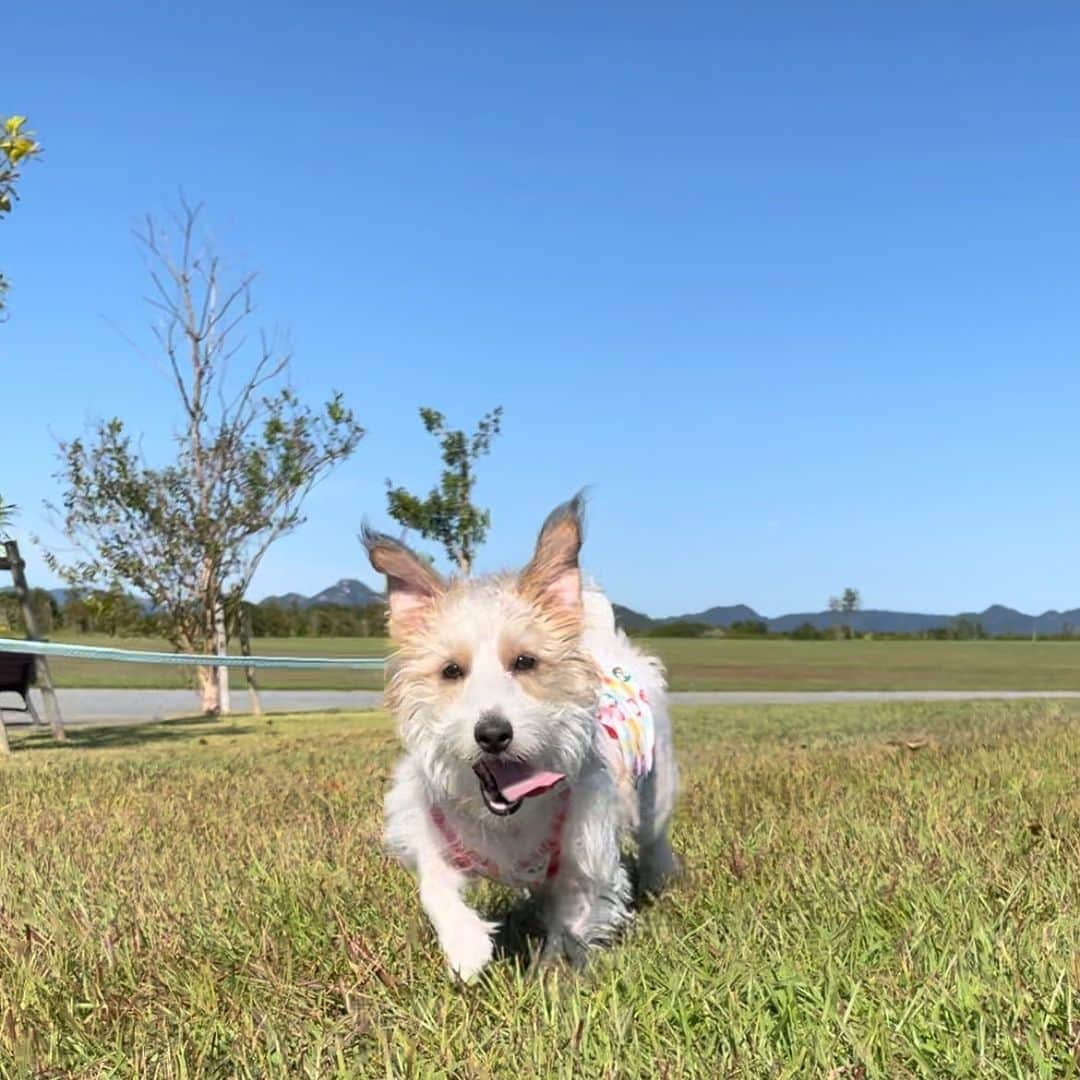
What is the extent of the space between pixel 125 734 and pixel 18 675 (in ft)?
6.15

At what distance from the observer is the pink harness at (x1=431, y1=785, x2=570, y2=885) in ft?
12.8

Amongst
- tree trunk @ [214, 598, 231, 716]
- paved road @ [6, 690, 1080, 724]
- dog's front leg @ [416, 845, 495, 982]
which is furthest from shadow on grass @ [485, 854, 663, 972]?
tree trunk @ [214, 598, 231, 716]

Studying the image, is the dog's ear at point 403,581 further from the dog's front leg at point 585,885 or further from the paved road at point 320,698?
the paved road at point 320,698

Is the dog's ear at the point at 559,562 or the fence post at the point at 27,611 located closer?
the dog's ear at the point at 559,562

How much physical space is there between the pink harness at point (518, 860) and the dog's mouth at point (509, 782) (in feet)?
0.77

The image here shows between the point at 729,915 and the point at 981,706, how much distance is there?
1622cm

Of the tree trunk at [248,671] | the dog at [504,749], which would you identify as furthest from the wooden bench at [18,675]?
the dog at [504,749]

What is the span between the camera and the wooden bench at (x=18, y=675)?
41.4ft

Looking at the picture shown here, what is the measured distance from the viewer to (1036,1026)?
2834 millimetres

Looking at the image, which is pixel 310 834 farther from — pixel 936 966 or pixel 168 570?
pixel 168 570

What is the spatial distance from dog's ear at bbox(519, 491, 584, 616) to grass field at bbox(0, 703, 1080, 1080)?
1160 mm

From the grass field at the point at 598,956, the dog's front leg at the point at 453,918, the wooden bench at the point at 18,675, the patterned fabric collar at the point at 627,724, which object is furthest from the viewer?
the wooden bench at the point at 18,675

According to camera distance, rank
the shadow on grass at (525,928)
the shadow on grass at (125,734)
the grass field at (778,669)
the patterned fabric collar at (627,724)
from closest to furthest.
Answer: the shadow on grass at (525,928), the patterned fabric collar at (627,724), the shadow on grass at (125,734), the grass field at (778,669)

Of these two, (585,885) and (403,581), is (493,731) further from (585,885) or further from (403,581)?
(585,885)
